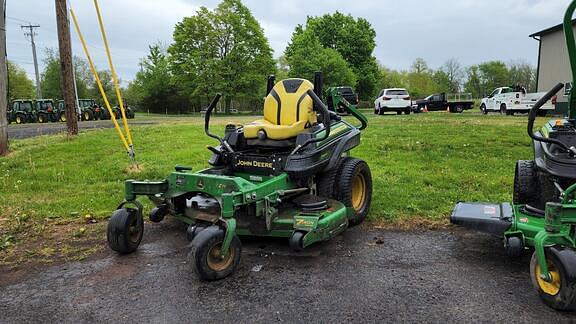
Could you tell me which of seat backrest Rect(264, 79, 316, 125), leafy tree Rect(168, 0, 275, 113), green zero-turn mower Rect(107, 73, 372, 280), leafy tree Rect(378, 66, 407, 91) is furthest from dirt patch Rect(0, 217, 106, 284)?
leafy tree Rect(378, 66, 407, 91)

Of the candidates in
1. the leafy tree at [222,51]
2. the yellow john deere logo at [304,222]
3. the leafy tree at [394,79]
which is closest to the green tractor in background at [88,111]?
the leafy tree at [222,51]

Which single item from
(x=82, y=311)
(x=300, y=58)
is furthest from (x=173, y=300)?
(x=300, y=58)

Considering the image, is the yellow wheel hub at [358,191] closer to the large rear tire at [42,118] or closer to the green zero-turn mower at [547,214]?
the green zero-turn mower at [547,214]

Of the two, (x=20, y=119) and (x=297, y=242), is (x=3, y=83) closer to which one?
(x=297, y=242)

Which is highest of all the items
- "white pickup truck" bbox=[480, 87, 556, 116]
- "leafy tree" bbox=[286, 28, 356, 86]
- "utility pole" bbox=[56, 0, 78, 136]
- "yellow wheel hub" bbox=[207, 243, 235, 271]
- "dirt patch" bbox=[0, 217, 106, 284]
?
"leafy tree" bbox=[286, 28, 356, 86]

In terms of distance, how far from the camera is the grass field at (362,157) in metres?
6.03

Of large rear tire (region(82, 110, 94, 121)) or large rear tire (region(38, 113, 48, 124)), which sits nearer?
large rear tire (region(38, 113, 48, 124))

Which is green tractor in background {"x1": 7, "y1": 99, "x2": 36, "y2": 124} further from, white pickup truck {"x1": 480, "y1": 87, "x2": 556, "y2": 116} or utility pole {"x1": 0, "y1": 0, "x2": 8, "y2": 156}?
white pickup truck {"x1": 480, "y1": 87, "x2": 556, "y2": 116}

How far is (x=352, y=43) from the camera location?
52.0 meters

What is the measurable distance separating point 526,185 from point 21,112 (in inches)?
1286

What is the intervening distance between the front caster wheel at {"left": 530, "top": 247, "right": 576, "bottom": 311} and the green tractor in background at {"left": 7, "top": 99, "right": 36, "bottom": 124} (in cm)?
3342

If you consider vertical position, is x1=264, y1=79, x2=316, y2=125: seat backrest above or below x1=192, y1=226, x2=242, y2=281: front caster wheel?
above

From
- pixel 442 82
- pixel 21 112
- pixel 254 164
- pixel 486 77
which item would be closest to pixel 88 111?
pixel 21 112

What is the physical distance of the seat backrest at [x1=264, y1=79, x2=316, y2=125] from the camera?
5.44m
